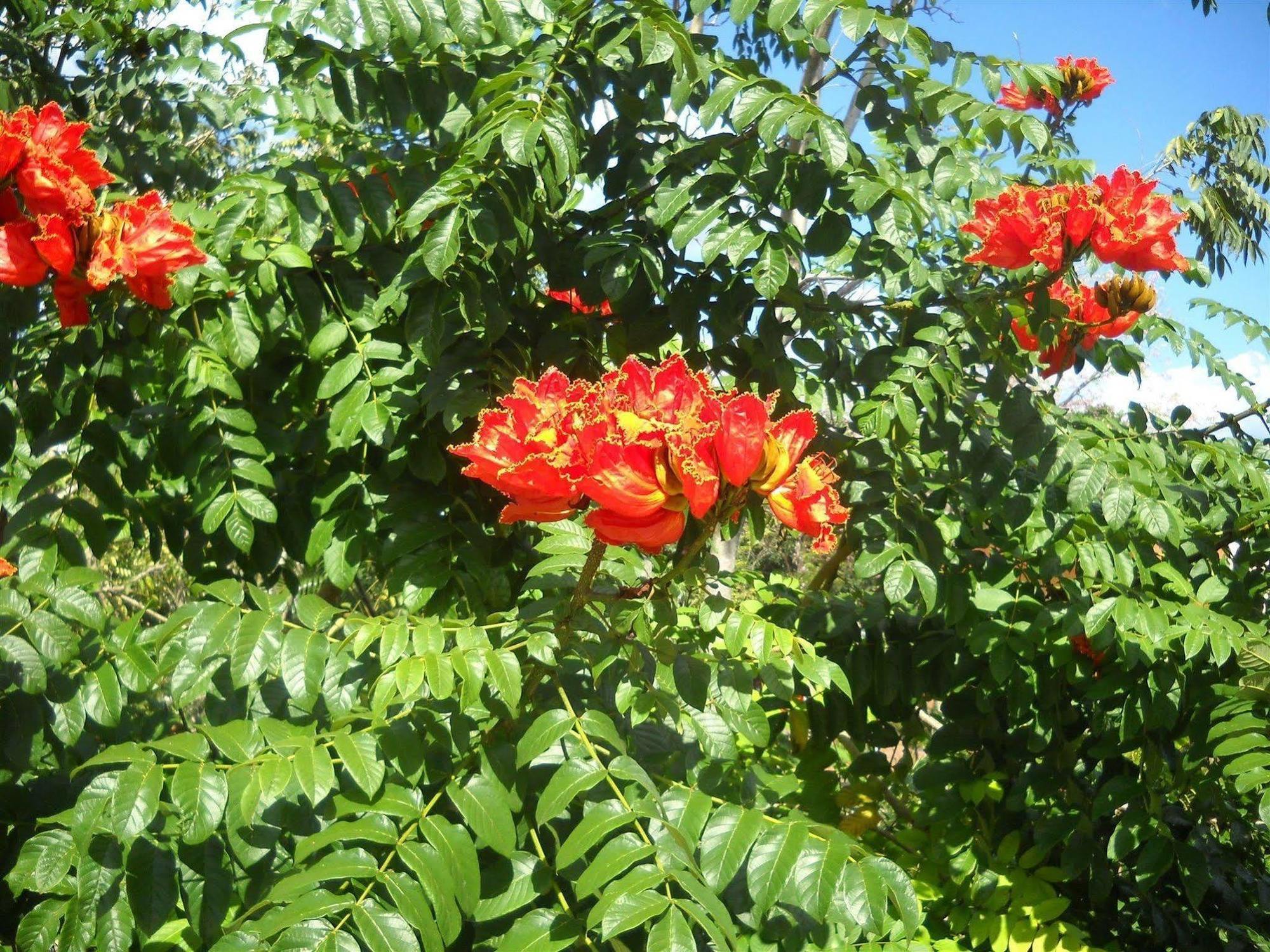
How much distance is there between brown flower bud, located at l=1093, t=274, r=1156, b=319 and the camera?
236cm

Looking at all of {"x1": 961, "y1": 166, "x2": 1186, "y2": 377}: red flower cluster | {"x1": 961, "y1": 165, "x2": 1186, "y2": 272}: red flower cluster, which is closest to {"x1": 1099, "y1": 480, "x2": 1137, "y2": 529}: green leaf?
{"x1": 961, "y1": 166, "x2": 1186, "y2": 377}: red flower cluster

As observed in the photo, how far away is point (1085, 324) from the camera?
7.70 ft

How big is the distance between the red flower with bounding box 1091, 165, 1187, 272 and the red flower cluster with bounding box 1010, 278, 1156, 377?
17 centimetres

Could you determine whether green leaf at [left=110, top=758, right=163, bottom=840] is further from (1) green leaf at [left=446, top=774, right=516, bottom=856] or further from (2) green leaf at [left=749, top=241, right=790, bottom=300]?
(2) green leaf at [left=749, top=241, right=790, bottom=300]

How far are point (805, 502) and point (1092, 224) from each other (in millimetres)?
1076

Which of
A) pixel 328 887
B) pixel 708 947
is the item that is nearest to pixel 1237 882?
pixel 708 947

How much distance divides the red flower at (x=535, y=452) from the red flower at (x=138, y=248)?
0.74 metres

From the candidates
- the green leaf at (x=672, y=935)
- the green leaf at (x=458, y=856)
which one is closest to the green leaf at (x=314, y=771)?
the green leaf at (x=458, y=856)

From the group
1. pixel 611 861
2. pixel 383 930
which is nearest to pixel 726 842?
pixel 611 861

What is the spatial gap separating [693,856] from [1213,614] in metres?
1.39

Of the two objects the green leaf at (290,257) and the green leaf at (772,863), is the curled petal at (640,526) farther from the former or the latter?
the green leaf at (290,257)

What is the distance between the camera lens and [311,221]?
6.72 feet

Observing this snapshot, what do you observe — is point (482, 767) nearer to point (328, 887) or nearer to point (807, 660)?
point (328, 887)

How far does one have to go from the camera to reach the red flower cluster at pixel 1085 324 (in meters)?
2.36
